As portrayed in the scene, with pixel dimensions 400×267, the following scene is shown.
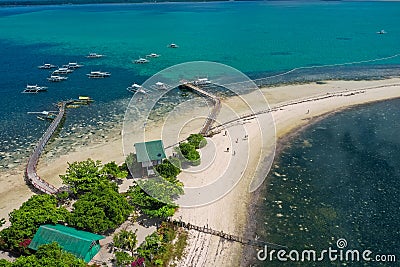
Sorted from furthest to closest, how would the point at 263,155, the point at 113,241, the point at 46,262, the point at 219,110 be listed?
the point at 219,110
the point at 263,155
the point at 113,241
the point at 46,262

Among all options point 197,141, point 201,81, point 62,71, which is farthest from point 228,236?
point 62,71

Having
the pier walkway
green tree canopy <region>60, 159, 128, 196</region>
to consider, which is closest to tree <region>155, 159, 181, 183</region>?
green tree canopy <region>60, 159, 128, 196</region>

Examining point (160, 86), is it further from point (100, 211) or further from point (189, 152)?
point (100, 211)

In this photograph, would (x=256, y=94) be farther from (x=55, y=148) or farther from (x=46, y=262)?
(x=46, y=262)

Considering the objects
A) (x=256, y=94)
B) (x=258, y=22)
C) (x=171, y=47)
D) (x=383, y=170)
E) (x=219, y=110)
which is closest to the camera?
(x=383, y=170)

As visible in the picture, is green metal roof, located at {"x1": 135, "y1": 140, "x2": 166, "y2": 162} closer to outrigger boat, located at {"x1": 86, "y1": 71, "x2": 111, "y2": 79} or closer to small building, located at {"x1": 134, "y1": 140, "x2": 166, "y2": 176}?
small building, located at {"x1": 134, "y1": 140, "x2": 166, "y2": 176}

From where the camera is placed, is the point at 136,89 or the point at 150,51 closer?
the point at 136,89

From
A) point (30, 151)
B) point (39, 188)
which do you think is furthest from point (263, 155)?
point (30, 151)
